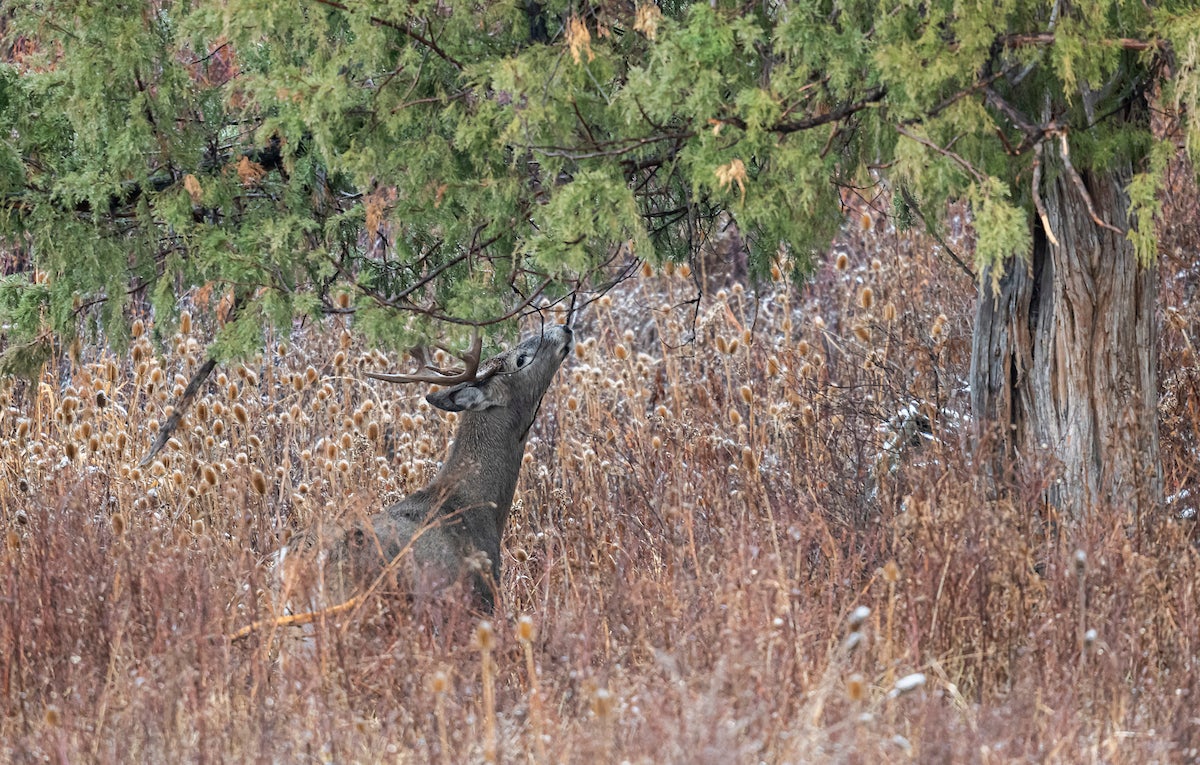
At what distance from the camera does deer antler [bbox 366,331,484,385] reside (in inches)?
246

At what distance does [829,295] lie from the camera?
11.7 m

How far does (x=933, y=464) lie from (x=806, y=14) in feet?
6.49

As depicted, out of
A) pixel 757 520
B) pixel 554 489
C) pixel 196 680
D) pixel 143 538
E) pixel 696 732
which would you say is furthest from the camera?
pixel 554 489

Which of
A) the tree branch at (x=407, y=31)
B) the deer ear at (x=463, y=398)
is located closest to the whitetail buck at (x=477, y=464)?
the deer ear at (x=463, y=398)

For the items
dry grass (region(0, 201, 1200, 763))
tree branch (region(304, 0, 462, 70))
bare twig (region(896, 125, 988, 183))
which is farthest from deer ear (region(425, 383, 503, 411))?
bare twig (region(896, 125, 988, 183))

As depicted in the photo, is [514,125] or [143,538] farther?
[143,538]

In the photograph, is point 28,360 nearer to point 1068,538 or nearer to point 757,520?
point 757,520

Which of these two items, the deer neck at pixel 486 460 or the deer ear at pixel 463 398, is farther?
the deer neck at pixel 486 460

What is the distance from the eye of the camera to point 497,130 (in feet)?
17.7

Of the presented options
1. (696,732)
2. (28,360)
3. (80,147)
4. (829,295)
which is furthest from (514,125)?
(829,295)

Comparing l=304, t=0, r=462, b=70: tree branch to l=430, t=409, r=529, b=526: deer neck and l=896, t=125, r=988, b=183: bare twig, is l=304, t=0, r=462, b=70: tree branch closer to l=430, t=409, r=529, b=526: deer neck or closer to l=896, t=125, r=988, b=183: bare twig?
l=896, t=125, r=988, b=183: bare twig

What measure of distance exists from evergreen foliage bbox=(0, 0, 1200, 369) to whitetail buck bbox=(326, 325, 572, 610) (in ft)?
1.66

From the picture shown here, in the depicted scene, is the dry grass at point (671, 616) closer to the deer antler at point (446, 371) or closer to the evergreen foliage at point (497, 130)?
the deer antler at point (446, 371)

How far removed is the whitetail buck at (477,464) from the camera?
20.4ft
